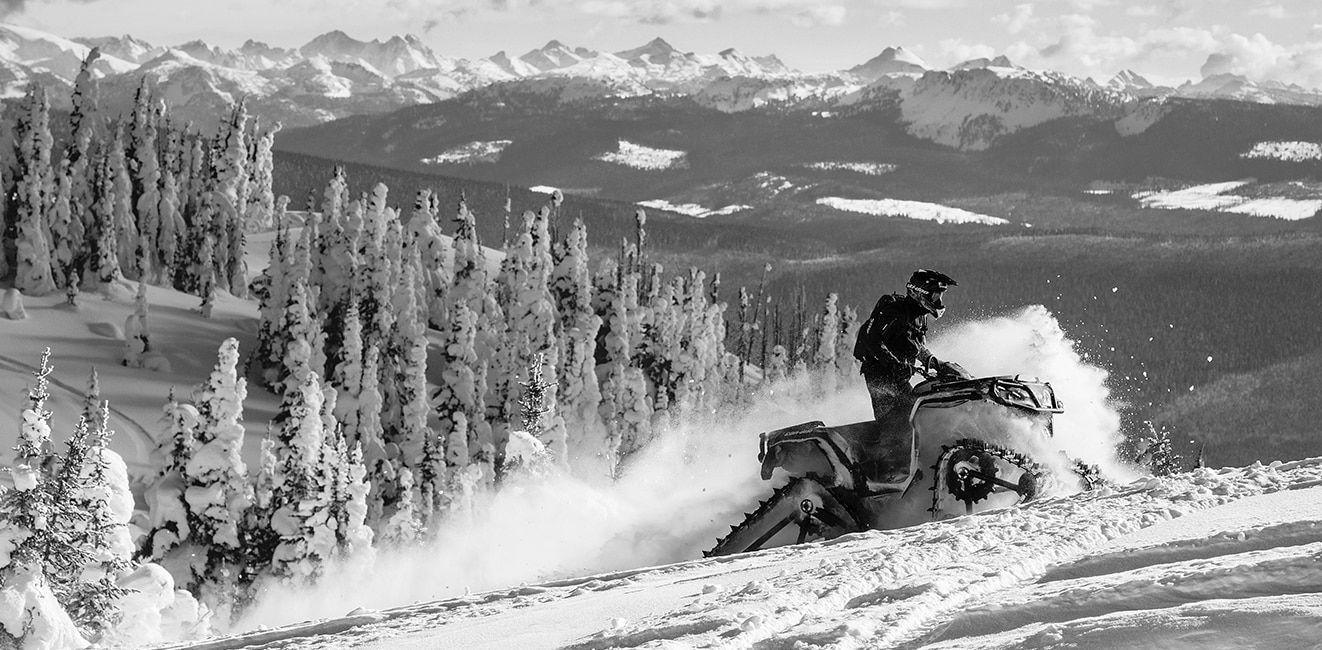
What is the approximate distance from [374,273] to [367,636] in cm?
6887

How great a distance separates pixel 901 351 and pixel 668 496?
5489 millimetres

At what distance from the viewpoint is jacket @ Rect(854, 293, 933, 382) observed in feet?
47.4

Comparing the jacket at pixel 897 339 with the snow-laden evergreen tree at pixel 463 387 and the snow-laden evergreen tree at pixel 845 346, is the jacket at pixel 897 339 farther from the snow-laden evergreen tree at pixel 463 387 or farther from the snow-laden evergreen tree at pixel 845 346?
the snow-laden evergreen tree at pixel 845 346

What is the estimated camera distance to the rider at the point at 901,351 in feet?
47.4

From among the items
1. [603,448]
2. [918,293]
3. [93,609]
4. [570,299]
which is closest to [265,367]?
[570,299]

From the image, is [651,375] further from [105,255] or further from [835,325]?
[105,255]

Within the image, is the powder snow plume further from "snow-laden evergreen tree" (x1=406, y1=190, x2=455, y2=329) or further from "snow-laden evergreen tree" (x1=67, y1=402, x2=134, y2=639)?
"snow-laden evergreen tree" (x1=406, y1=190, x2=455, y2=329)

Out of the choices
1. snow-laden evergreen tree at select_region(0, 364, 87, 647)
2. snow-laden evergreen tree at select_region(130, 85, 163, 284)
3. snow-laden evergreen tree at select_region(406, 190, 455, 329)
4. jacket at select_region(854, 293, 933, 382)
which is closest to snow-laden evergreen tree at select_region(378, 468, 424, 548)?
snow-laden evergreen tree at select_region(0, 364, 87, 647)

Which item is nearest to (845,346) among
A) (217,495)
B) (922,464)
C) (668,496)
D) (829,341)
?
(829,341)

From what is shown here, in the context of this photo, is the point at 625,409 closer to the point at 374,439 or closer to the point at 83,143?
the point at 374,439

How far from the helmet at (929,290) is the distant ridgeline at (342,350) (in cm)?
1905

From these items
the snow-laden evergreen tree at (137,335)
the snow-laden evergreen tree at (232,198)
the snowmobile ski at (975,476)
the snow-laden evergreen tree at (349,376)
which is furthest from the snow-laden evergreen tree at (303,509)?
the snow-laden evergreen tree at (232,198)

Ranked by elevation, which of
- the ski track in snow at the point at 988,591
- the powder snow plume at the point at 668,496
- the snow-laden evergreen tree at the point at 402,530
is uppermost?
the ski track in snow at the point at 988,591

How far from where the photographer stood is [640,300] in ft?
344
